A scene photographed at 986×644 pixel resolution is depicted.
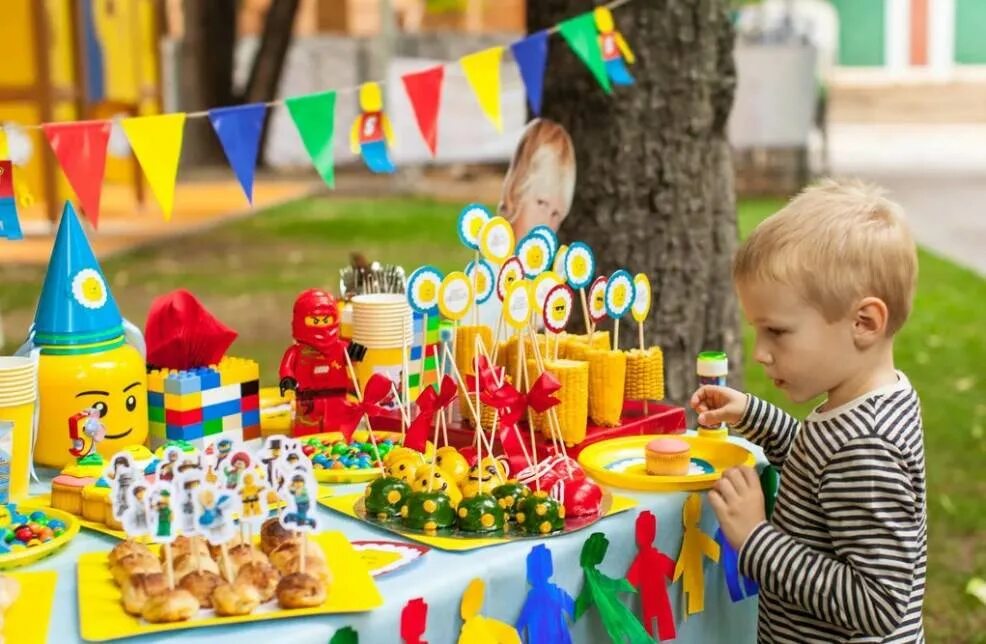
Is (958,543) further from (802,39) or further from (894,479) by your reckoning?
(802,39)

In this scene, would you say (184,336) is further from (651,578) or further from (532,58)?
(532,58)

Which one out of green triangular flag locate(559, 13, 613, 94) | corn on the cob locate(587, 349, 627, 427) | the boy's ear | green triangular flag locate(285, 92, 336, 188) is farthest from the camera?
green triangular flag locate(559, 13, 613, 94)

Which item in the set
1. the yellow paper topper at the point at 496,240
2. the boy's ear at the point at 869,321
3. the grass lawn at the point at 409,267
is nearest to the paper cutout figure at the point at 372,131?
the yellow paper topper at the point at 496,240

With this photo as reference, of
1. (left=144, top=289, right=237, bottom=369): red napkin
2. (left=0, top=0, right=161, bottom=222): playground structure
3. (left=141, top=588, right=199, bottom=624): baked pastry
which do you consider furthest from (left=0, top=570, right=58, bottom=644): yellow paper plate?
(left=0, top=0, right=161, bottom=222): playground structure

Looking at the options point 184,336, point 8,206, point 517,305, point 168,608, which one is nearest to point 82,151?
point 8,206

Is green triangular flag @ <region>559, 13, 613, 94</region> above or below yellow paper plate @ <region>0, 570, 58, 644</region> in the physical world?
above

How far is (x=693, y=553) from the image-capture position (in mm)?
→ 2082

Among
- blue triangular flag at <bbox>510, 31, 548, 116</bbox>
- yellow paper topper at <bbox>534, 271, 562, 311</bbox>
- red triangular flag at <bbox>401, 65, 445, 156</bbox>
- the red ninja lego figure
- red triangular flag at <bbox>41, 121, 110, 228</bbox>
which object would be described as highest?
blue triangular flag at <bbox>510, 31, 548, 116</bbox>

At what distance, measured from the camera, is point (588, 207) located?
12.5ft

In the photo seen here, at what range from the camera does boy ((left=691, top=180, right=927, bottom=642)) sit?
1762mm

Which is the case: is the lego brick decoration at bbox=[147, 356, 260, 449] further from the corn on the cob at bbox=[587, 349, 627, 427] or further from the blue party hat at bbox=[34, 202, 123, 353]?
the corn on the cob at bbox=[587, 349, 627, 427]

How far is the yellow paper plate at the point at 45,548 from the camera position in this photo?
1.71 m

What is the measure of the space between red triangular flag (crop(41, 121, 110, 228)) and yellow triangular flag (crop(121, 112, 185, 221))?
7 centimetres

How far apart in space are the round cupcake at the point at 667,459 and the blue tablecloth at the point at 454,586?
0.19ft
